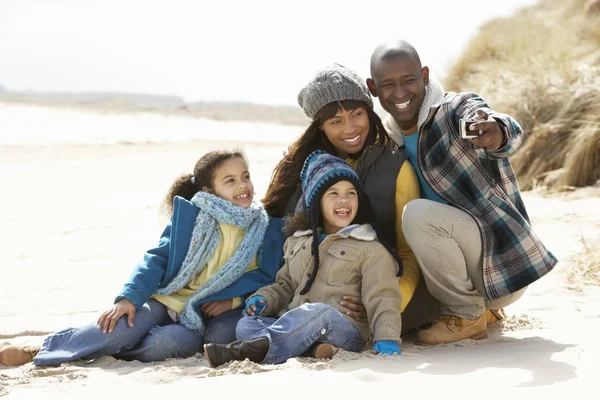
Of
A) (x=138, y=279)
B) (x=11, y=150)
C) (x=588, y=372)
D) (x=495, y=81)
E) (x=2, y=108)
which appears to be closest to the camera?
(x=588, y=372)

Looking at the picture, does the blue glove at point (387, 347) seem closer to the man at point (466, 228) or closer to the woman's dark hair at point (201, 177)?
the man at point (466, 228)

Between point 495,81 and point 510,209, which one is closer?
point 510,209

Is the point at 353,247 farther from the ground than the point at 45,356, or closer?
farther from the ground

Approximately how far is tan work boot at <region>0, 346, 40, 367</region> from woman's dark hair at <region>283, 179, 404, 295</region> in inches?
54.5

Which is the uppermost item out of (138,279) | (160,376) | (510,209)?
(510,209)

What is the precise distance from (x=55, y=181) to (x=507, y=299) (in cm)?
837

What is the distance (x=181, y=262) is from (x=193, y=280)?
12 cm

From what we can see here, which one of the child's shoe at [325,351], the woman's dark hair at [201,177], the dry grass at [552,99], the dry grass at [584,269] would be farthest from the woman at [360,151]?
the dry grass at [552,99]

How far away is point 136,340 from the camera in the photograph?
385cm

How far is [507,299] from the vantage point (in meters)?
3.79

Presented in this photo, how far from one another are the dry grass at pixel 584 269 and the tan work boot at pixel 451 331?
1.16 m

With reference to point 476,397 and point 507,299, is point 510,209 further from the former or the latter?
point 476,397

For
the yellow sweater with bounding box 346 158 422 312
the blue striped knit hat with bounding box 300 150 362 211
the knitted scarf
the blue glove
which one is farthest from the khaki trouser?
the knitted scarf

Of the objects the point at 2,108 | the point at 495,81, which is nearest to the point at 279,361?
the point at 495,81
